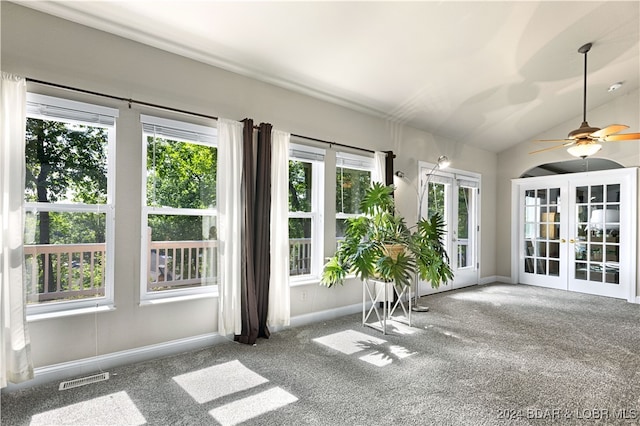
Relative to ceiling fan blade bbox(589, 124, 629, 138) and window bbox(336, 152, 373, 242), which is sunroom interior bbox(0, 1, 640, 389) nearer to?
window bbox(336, 152, 373, 242)

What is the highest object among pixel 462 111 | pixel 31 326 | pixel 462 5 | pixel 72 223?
pixel 462 5

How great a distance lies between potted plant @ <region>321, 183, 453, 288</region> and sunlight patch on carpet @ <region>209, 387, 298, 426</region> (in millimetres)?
1530

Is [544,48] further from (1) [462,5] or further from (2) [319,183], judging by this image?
(2) [319,183]

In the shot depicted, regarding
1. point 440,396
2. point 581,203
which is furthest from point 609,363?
point 581,203

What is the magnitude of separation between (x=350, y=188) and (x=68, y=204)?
307cm

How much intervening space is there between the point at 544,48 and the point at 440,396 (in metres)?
3.89

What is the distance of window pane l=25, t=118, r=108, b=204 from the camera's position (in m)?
2.58

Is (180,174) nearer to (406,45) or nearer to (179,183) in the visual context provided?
(179,183)

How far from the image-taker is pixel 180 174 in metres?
3.25

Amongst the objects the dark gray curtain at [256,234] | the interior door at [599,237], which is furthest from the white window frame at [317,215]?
the interior door at [599,237]

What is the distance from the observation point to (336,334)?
3664 millimetres

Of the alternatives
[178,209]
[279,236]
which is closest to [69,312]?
[178,209]

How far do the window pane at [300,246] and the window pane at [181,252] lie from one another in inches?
37.5

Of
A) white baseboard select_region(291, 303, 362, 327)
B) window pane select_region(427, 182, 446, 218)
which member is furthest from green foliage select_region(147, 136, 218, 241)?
window pane select_region(427, 182, 446, 218)
